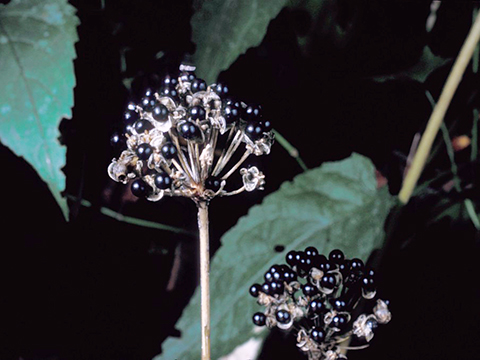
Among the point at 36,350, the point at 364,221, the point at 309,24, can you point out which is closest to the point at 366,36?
the point at 309,24

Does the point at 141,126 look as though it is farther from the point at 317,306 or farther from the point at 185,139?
the point at 317,306

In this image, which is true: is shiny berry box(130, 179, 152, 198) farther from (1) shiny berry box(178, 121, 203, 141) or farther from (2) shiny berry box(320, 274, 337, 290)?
(2) shiny berry box(320, 274, 337, 290)

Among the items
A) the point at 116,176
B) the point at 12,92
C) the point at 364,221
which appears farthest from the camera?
the point at 364,221

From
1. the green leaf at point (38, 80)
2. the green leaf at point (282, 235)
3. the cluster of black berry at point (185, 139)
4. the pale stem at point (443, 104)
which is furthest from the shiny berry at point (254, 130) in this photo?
the pale stem at point (443, 104)

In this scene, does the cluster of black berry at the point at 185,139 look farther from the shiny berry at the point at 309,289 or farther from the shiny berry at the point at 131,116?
the shiny berry at the point at 309,289

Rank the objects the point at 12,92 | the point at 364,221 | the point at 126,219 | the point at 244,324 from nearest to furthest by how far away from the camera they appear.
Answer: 1. the point at 12,92
2. the point at 244,324
3. the point at 364,221
4. the point at 126,219

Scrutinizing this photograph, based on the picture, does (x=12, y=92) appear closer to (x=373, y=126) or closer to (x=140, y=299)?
(x=140, y=299)
